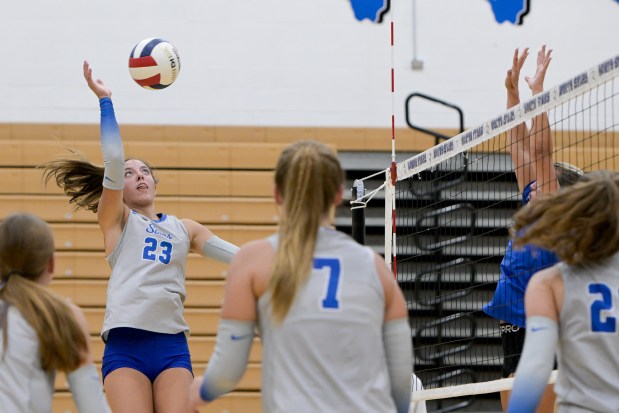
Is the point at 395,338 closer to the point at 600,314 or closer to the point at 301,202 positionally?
the point at 301,202

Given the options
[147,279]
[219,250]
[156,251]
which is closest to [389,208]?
[219,250]

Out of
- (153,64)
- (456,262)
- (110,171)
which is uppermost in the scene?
(153,64)

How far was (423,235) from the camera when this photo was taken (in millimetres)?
10906

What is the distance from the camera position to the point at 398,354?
310 cm

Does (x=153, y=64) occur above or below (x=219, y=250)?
above

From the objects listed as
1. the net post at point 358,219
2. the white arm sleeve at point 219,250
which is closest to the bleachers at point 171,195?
the net post at point 358,219

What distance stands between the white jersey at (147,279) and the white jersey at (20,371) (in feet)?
6.14

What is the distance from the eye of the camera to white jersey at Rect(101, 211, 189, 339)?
5121mm

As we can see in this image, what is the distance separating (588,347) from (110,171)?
2.64 meters

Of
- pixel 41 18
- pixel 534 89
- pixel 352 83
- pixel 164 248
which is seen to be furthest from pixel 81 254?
pixel 534 89

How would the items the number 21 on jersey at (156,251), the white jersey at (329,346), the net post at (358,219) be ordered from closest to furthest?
the white jersey at (329,346) → the number 21 on jersey at (156,251) → the net post at (358,219)

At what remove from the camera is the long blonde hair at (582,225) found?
3.15 metres

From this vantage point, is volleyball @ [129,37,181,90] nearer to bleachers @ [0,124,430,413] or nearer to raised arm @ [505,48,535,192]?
raised arm @ [505,48,535,192]

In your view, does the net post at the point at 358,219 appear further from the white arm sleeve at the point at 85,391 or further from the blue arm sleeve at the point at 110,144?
the white arm sleeve at the point at 85,391
